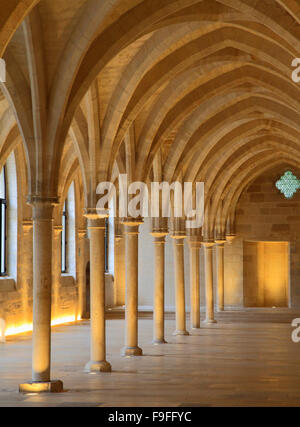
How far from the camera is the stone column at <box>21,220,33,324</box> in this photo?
859 inches

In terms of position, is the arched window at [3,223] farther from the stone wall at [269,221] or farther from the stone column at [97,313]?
the stone wall at [269,221]

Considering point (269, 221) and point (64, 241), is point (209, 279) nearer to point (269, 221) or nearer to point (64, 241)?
point (64, 241)

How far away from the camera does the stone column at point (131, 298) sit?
49.2ft

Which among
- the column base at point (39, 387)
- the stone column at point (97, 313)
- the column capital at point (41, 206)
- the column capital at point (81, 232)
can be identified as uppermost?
the column capital at point (81, 232)

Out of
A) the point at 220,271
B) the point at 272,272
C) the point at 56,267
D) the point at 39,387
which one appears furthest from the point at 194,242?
the point at 39,387

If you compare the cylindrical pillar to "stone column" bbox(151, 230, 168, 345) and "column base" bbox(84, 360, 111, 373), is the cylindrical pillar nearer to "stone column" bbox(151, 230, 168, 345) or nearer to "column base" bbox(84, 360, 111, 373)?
"stone column" bbox(151, 230, 168, 345)

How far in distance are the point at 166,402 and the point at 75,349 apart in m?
7.28

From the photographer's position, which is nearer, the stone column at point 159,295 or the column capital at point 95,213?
the column capital at point 95,213

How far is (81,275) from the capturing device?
27.6m

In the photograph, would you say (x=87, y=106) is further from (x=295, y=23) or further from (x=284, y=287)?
(x=284, y=287)

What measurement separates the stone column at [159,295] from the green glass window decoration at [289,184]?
14.3 m

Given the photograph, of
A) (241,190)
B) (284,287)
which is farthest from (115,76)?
(284,287)

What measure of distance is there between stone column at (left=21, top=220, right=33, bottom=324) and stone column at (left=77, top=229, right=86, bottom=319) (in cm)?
498

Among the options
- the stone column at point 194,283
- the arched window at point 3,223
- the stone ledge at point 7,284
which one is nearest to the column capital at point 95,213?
the stone ledge at point 7,284
